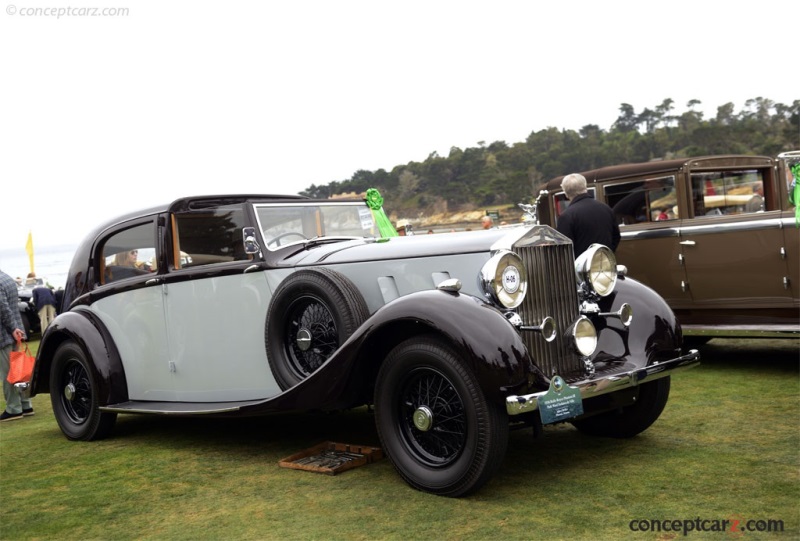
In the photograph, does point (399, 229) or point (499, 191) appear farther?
point (499, 191)

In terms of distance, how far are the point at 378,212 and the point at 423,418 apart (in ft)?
8.01

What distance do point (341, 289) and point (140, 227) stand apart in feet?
7.14

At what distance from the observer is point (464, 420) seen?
3848mm

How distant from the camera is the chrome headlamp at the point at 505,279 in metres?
4.00

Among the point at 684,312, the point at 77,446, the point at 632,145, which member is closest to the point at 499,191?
the point at 632,145

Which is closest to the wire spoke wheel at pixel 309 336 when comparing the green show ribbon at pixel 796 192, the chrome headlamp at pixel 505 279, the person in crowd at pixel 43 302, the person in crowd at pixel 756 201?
the chrome headlamp at pixel 505 279

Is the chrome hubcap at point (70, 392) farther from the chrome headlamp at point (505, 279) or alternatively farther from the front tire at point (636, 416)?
the front tire at point (636, 416)

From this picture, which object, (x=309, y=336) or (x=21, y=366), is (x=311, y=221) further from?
(x=21, y=366)

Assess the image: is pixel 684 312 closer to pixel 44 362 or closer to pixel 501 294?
pixel 501 294

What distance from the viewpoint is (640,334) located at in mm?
4566

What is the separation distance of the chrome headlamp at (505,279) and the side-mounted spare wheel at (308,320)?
855 millimetres

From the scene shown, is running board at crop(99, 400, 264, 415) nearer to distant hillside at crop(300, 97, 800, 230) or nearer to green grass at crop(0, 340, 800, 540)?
green grass at crop(0, 340, 800, 540)

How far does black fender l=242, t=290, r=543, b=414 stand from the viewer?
3664mm

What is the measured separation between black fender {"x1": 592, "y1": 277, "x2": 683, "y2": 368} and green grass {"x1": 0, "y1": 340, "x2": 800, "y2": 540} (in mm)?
570
